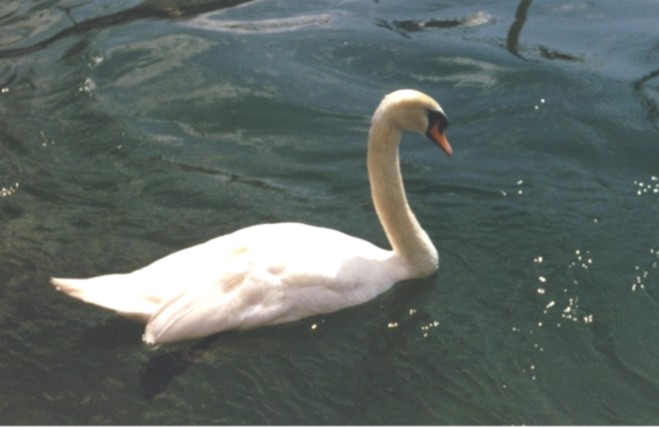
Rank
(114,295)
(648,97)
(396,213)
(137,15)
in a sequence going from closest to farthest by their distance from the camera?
(114,295), (396,213), (648,97), (137,15)

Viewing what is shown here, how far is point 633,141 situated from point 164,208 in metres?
3.81

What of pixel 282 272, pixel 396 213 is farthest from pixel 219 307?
pixel 396 213

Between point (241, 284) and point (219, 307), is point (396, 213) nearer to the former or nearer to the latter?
point (241, 284)

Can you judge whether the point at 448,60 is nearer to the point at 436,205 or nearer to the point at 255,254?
the point at 436,205

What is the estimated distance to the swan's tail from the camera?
6.85 metres

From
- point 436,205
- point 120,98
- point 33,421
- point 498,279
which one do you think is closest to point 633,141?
point 436,205

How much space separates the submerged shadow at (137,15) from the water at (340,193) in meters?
0.04

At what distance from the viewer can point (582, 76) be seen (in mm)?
10891

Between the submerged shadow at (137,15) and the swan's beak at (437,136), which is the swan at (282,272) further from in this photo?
the submerged shadow at (137,15)

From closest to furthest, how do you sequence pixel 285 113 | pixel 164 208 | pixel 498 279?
pixel 498 279, pixel 164 208, pixel 285 113

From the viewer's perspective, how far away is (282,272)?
7.12m

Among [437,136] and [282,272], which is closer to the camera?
[282,272]

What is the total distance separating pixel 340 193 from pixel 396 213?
1301mm

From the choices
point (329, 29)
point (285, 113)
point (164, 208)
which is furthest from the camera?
point (329, 29)
